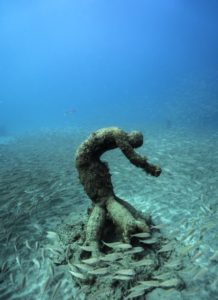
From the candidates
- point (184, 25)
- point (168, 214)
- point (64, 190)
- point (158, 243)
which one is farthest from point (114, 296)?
point (184, 25)

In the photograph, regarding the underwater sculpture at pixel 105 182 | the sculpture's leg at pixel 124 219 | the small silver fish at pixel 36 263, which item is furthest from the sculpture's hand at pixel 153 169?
the small silver fish at pixel 36 263

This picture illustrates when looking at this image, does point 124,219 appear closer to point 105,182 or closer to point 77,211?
point 105,182

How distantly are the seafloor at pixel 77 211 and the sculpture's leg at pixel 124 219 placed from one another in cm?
56

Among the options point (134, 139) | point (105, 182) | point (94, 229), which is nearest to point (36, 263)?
point (94, 229)

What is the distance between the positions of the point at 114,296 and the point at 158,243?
1.65m

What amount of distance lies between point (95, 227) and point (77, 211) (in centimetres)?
270

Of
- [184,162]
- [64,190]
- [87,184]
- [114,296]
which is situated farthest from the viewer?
[184,162]

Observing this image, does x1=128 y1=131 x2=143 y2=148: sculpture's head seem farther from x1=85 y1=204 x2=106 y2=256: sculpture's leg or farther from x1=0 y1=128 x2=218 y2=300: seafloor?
x1=0 y1=128 x2=218 y2=300: seafloor

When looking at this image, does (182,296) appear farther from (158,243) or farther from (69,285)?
(69,285)

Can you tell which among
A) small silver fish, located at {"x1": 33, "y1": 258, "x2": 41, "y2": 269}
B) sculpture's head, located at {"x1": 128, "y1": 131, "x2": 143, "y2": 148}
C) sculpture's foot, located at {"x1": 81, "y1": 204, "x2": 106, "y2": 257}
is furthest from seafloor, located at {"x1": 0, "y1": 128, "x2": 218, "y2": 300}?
sculpture's head, located at {"x1": 128, "y1": 131, "x2": 143, "y2": 148}

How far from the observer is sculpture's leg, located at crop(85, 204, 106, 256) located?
598 cm

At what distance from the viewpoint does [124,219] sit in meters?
6.18

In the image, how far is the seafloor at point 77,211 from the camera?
220 inches

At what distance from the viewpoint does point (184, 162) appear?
14.2 meters
